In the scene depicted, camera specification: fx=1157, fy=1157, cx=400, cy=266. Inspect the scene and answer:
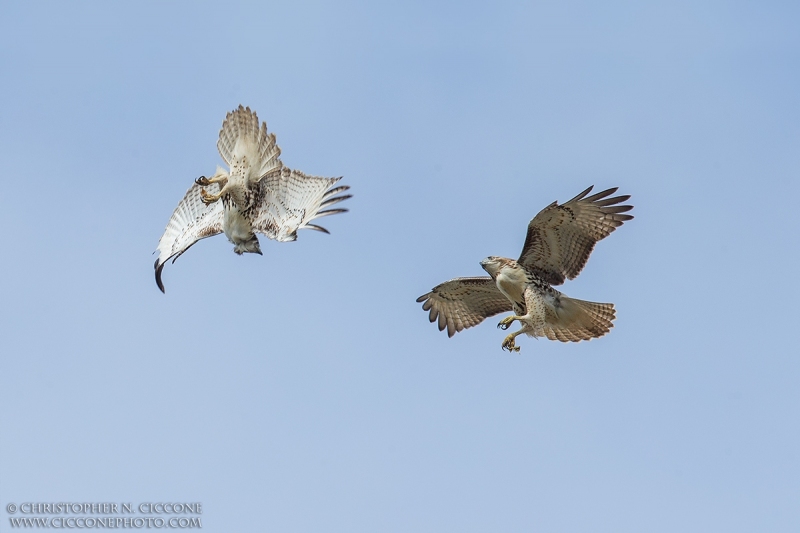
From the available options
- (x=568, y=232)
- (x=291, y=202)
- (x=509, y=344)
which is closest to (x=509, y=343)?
(x=509, y=344)

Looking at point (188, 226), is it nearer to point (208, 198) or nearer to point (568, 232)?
point (208, 198)

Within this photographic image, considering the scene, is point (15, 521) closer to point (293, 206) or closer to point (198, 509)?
point (198, 509)

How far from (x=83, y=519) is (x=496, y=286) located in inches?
239

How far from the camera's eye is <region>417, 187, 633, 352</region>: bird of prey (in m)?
14.5

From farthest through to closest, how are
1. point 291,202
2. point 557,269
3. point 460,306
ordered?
point 460,306, point 557,269, point 291,202

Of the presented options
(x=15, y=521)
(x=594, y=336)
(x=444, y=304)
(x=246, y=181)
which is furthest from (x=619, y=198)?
(x=15, y=521)

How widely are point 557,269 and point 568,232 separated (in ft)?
1.88

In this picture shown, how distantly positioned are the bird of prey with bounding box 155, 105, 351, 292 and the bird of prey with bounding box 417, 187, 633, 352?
9.45 feet

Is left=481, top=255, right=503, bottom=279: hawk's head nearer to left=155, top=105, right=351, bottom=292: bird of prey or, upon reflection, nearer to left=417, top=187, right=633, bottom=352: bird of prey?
left=417, top=187, right=633, bottom=352: bird of prey

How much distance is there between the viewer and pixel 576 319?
49.8 ft

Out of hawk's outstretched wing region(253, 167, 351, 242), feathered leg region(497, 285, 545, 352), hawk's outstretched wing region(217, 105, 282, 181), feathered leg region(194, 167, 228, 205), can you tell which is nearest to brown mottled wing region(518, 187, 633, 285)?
feathered leg region(497, 285, 545, 352)

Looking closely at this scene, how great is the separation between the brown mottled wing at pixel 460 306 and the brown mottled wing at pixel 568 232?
1485 mm

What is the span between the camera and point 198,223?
15.6 metres

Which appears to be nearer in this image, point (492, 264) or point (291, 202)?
point (291, 202)
